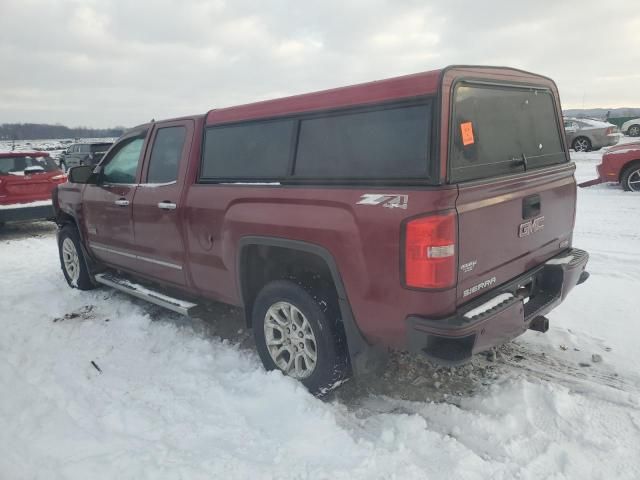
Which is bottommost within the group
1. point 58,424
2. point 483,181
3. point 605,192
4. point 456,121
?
point 58,424

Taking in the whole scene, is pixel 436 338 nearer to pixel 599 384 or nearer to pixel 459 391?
pixel 459 391

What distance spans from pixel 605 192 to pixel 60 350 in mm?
10494

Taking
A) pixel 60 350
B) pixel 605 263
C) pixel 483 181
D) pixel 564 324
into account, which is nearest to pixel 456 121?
pixel 483 181

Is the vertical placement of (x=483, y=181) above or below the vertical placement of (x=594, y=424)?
above

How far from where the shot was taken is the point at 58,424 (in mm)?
2969

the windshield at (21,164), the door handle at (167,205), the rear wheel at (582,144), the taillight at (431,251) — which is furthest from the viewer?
the rear wheel at (582,144)

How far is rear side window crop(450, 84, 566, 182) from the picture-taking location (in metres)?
2.59

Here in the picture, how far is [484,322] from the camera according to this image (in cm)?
253

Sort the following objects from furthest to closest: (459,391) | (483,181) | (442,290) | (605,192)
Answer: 1. (605,192)
2. (459,391)
3. (483,181)
4. (442,290)

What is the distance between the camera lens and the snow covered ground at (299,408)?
2.51 meters

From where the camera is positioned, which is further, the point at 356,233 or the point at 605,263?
the point at 605,263

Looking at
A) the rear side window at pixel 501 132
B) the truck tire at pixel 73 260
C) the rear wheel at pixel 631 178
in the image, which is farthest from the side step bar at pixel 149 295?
the rear wheel at pixel 631 178

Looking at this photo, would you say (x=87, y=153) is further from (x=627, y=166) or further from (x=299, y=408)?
(x=299, y=408)

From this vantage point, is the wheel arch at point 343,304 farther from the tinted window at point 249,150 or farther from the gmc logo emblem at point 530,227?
the gmc logo emblem at point 530,227
